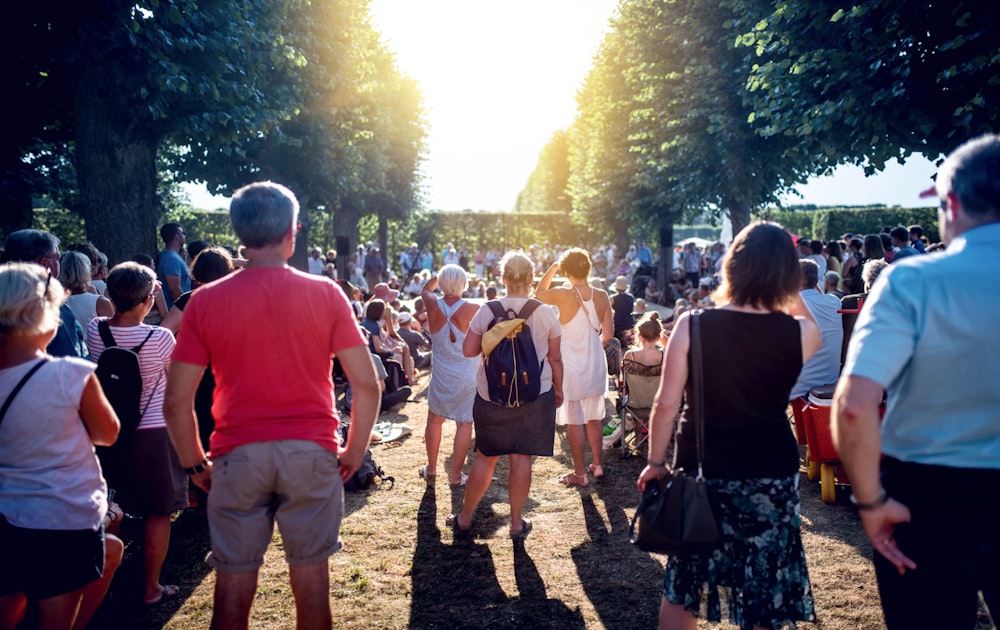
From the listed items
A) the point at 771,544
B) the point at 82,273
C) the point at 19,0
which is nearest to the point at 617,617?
the point at 771,544

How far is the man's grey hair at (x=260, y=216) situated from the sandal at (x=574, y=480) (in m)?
4.27

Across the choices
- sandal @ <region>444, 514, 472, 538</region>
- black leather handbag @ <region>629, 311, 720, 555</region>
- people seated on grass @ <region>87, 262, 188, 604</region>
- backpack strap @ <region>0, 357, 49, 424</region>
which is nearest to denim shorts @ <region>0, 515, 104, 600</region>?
backpack strap @ <region>0, 357, 49, 424</region>

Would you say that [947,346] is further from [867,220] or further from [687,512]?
[867,220]

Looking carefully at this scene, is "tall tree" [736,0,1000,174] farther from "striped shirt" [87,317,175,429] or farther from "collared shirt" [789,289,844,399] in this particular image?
"striped shirt" [87,317,175,429]

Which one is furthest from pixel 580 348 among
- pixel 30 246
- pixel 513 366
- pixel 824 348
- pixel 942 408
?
pixel 942 408

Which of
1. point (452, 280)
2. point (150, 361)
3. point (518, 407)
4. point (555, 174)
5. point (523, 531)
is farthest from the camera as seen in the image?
point (555, 174)

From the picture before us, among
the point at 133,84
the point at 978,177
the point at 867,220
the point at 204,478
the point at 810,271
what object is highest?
the point at 867,220

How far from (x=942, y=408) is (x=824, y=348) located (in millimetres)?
4688

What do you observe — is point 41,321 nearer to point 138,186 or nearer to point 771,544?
point 771,544

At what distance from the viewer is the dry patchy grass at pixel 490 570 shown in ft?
13.8

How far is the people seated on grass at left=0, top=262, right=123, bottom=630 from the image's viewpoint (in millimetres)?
2812

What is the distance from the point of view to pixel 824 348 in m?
6.59

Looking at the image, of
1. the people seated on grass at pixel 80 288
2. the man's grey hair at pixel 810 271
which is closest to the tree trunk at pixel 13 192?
the people seated on grass at pixel 80 288

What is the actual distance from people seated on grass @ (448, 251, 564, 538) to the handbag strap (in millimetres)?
2189
